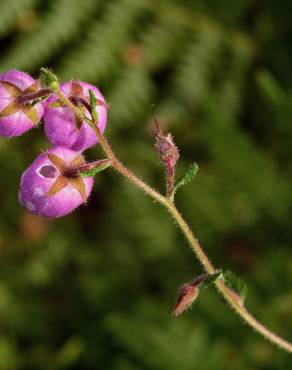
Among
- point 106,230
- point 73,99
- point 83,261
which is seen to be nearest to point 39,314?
point 83,261

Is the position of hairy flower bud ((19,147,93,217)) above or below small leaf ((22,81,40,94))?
below

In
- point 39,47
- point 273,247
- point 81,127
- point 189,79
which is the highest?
point 81,127

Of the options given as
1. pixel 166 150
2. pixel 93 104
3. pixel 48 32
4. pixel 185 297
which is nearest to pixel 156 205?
pixel 48 32

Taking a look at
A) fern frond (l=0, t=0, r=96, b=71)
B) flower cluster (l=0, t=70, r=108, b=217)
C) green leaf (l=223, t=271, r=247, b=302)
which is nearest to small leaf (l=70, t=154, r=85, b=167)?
flower cluster (l=0, t=70, r=108, b=217)

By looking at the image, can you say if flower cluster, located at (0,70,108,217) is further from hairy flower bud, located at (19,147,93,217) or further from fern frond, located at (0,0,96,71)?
fern frond, located at (0,0,96,71)

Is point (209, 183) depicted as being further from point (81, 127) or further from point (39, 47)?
point (81, 127)

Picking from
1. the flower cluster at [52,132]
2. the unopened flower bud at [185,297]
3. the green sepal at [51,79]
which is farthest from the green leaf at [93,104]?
the unopened flower bud at [185,297]

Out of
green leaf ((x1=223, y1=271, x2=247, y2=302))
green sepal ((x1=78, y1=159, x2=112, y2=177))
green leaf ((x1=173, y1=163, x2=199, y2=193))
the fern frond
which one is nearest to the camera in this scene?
green sepal ((x1=78, y1=159, x2=112, y2=177))
